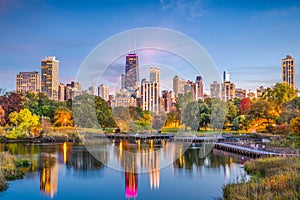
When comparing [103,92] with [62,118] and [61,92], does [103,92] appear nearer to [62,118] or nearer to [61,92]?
[62,118]

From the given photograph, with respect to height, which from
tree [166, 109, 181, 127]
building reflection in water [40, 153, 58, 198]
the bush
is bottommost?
building reflection in water [40, 153, 58, 198]

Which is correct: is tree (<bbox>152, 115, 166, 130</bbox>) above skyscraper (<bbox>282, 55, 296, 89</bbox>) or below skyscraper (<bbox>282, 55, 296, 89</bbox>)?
below

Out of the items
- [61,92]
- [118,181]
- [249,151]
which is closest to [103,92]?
[249,151]

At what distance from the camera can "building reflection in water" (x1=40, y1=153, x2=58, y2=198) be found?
1548cm

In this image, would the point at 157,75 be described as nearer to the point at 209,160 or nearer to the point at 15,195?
the point at 209,160

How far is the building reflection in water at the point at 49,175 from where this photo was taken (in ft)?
50.8

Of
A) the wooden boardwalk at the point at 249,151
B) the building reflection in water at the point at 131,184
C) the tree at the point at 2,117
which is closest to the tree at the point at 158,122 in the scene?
the tree at the point at 2,117

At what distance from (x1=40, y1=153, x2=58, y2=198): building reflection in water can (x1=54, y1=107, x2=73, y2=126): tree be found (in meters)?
23.2

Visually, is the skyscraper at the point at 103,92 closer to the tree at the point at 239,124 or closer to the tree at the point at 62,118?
the tree at the point at 62,118

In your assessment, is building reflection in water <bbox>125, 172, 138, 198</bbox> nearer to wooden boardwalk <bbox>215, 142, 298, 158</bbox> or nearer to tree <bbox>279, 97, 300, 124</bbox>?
wooden boardwalk <bbox>215, 142, 298, 158</bbox>

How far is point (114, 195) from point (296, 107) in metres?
32.0

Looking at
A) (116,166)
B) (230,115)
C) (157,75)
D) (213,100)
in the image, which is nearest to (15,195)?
(116,166)

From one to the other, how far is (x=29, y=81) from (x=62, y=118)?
126787 mm

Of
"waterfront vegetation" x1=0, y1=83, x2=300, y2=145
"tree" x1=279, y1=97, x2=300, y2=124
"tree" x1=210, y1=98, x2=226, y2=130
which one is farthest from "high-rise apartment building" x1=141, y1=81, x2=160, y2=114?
"tree" x1=279, y1=97, x2=300, y2=124
